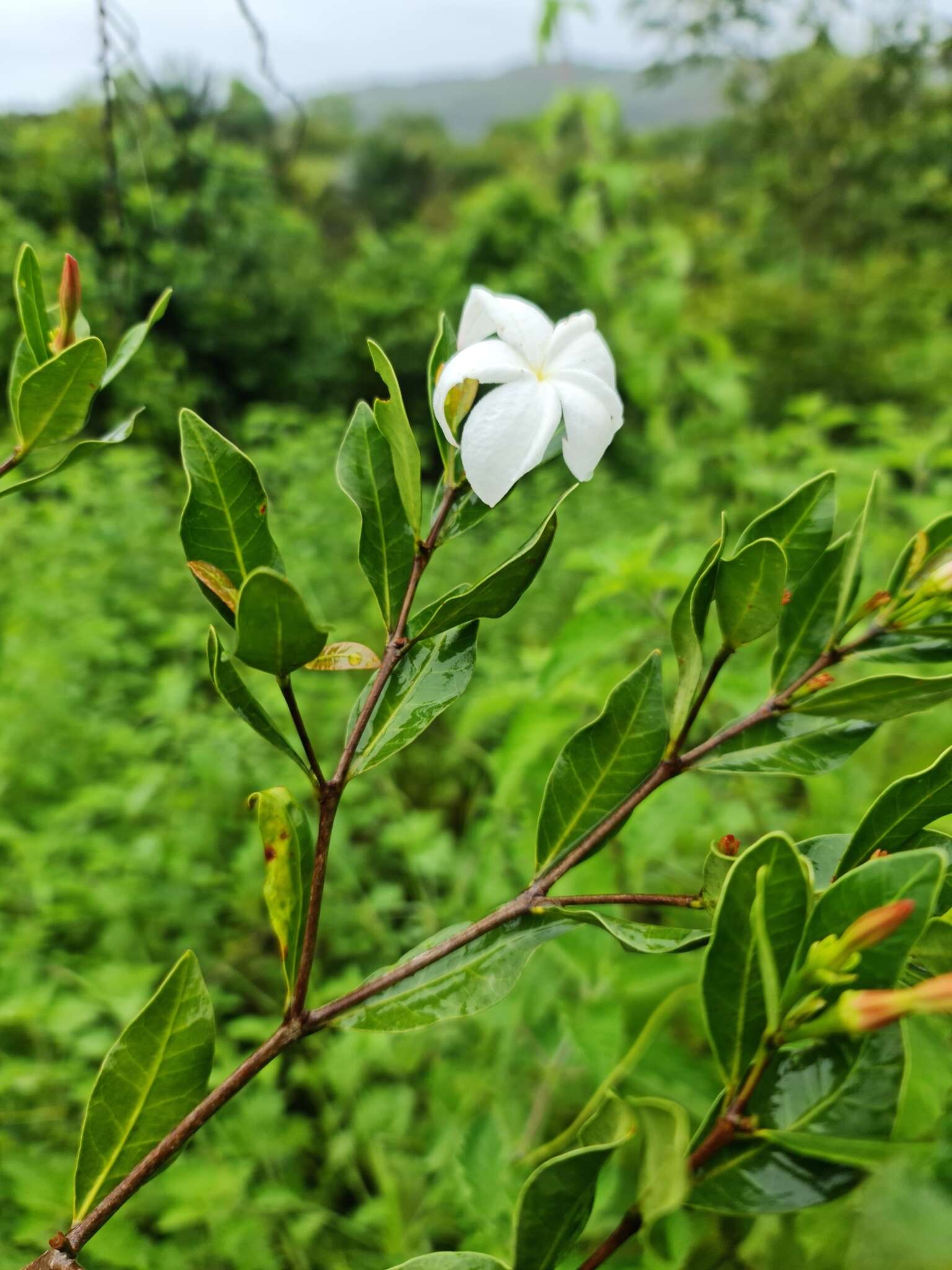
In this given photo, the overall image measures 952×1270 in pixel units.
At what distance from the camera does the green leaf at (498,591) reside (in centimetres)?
31

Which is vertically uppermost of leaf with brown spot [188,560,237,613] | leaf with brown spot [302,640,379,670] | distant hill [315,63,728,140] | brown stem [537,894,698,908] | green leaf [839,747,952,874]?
distant hill [315,63,728,140]

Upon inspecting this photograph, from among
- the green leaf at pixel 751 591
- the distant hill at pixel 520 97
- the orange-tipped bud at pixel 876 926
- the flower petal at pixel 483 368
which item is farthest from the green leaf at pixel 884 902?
the distant hill at pixel 520 97

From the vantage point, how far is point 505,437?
324 millimetres

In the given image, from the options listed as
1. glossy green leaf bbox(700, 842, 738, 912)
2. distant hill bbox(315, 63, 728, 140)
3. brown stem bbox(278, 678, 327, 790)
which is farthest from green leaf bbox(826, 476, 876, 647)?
distant hill bbox(315, 63, 728, 140)

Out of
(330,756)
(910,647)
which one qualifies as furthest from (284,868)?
(330,756)

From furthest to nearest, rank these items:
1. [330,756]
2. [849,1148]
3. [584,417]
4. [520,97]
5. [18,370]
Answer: [520,97], [330,756], [18,370], [584,417], [849,1148]

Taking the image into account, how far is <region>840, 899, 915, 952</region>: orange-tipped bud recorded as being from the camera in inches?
9.2

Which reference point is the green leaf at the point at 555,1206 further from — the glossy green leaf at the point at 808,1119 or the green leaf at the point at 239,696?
the green leaf at the point at 239,696

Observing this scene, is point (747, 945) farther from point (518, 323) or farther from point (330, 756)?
point (330, 756)

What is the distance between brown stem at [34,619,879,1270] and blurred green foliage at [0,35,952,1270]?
14 centimetres

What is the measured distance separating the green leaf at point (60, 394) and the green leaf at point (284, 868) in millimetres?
192

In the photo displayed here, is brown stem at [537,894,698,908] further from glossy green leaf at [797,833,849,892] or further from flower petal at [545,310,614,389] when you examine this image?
flower petal at [545,310,614,389]

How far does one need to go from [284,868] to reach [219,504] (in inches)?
5.6

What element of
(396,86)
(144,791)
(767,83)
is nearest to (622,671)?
(144,791)
